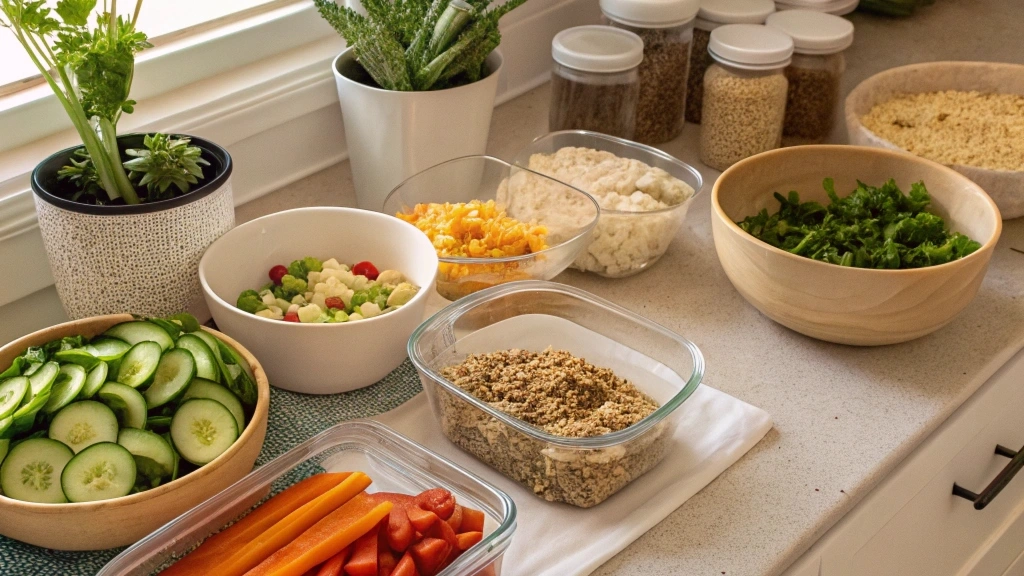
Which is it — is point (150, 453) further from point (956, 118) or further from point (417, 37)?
point (956, 118)

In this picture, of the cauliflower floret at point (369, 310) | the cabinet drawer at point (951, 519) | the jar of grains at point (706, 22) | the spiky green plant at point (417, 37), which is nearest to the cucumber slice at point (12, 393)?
the cauliflower floret at point (369, 310)

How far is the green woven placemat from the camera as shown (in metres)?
0.78

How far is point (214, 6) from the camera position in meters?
1.26

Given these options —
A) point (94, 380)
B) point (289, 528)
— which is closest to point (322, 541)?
point (289, 528)

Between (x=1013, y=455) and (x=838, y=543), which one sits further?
(x=1013, y=455)

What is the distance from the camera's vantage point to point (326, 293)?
1.04 metres

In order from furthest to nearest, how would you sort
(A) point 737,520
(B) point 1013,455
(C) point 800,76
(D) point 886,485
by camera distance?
(C) point 800,76 → (B) point 1013,455 → (D) point 886,485 → (A) point 737,520

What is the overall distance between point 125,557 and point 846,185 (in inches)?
40.2

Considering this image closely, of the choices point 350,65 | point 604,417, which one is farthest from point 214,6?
point 604,417

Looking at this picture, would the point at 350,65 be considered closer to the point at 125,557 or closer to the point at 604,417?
the point at 604,417

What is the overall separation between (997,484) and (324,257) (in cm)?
87

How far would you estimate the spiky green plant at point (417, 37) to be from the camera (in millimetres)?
1166

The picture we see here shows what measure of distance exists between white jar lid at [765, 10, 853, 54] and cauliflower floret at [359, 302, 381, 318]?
85cm

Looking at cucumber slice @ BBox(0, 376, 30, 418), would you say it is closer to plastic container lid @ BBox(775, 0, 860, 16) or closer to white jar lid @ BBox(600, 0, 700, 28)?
white jar lid @ BBox(600, 0, 700, 28)
